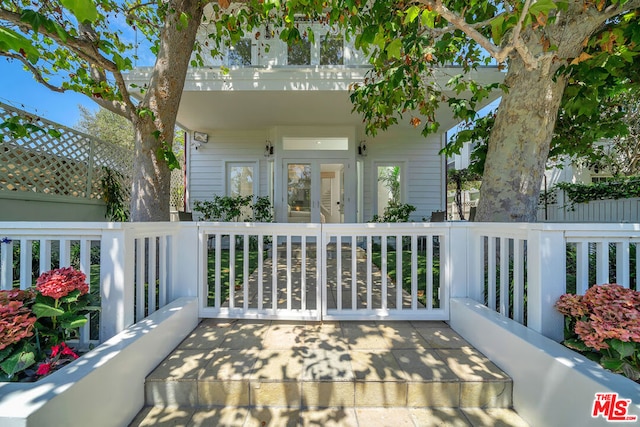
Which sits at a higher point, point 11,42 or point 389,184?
point 389,184

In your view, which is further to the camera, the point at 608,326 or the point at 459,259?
the point at 459,259

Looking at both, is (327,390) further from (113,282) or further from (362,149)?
(362,149)

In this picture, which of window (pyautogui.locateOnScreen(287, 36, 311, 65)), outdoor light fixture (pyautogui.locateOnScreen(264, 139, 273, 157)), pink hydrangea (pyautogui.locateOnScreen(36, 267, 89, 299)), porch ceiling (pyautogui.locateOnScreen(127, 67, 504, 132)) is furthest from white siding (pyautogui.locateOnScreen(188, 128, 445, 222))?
pink hydrangea (pyautogui.locateOnScreen(36, 267, 89, 299))

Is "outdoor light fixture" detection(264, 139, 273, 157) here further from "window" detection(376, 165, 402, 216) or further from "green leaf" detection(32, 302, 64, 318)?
"green leaf" detection(32, 302, 64, 318)

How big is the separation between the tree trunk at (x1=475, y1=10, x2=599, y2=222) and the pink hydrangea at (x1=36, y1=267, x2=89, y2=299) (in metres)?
3.50

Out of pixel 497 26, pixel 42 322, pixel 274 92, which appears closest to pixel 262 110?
pixel 274 92

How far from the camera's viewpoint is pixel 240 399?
5.45 feet

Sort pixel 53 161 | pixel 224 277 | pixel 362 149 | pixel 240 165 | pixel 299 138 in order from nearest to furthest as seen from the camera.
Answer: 1. pixel 224 277
2. pixel 53 161
3. pixel 299 138
4. pixel 362 149
5. pixel 240 165

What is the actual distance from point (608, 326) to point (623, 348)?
0.34ft

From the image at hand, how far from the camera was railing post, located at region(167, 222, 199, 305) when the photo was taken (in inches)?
96.7

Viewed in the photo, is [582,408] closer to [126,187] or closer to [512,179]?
[512,179]

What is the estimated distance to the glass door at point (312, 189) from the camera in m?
6.43

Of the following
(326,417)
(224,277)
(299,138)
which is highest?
(299,138)

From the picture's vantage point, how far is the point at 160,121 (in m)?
2.82
